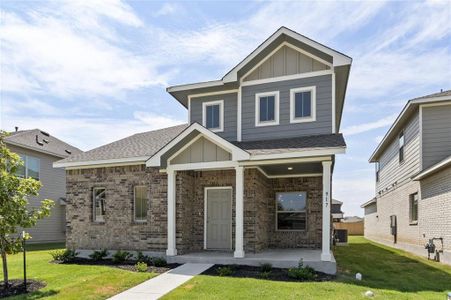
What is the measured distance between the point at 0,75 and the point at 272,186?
11.4m

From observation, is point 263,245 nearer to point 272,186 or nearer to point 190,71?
point 272,186

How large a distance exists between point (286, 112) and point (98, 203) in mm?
7396

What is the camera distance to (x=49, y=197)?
20.1m

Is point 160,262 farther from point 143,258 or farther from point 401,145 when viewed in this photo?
point 401,145

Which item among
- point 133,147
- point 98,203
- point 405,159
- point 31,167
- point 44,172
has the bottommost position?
point 98,203

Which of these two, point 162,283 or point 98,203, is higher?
point 98,203

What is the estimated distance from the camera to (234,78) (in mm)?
11523

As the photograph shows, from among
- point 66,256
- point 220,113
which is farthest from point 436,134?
point 66,256

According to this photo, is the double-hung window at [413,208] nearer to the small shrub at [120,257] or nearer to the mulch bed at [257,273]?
the mulch bed at [257,273]

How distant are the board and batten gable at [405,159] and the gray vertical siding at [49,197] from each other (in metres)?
18.9

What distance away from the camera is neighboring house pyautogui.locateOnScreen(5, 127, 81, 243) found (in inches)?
738

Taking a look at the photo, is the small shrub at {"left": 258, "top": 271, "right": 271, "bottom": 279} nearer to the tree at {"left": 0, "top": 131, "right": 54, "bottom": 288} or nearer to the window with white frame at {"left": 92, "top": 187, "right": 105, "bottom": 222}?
the tree at {"left": 0, "top": 131, "right": 54, "bottom": 288}

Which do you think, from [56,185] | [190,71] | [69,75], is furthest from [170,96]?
[56,185]

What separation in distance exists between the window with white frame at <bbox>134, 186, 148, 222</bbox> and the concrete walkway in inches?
109
